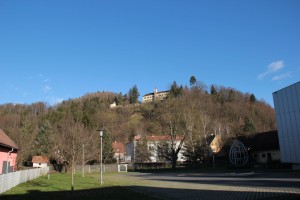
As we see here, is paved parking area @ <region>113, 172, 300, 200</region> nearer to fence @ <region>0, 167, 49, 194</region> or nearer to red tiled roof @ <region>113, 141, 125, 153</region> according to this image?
fence @ <region>0, 167, 49, 194</region>

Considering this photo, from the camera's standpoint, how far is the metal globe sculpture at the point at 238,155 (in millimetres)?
45981

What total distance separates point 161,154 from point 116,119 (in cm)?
5871

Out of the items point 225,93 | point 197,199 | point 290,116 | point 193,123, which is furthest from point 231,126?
point 197,199

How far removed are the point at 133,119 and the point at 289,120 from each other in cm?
8840

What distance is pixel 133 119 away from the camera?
120 m

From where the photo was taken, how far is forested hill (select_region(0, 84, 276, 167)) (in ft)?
178

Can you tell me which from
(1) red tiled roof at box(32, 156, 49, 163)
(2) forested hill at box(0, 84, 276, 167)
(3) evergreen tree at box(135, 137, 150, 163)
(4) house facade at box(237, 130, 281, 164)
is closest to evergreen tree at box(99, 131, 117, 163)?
(2) forested hill at box(0, 84, 276, 167)

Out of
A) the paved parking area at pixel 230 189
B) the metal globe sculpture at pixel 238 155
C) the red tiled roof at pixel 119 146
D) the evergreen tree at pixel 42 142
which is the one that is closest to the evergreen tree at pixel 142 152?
the evergreen tree at pixel 42 142

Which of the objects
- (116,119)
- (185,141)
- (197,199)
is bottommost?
(197,199)

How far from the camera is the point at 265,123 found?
86188mm

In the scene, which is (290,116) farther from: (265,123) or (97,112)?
(97,112)

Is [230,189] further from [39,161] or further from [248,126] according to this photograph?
[248,126]

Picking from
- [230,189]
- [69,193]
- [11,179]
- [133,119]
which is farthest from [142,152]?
[230,189]

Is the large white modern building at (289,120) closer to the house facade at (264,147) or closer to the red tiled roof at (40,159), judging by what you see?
the house facade at (264,147)
